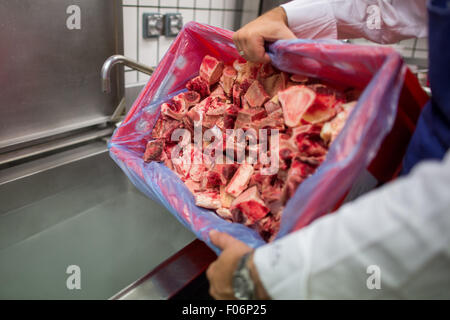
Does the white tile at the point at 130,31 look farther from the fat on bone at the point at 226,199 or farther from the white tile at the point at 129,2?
the fat on bone at the point at 226,199

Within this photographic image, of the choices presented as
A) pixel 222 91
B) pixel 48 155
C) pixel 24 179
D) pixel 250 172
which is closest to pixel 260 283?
pixel 250 172

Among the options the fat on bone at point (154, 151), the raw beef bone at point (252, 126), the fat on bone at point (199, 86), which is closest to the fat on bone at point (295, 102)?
the raw beef bone at point (252, 126)

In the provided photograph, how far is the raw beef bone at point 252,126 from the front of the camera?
0.79m

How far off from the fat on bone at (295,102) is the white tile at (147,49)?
4.87 ft

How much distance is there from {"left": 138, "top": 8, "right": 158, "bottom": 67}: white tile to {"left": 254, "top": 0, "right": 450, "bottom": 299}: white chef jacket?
5.94ft

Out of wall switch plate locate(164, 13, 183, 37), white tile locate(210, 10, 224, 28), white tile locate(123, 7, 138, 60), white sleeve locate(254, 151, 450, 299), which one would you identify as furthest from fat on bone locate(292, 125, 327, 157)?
white tile locate(210, 10, 224, 28)

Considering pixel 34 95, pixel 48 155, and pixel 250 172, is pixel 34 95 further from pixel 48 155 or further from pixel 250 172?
pixel 250 172

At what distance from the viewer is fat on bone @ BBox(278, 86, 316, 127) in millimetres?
822

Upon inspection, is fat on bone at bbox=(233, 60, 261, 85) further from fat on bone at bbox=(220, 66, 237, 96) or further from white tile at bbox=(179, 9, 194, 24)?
white tile at bbox=(179, 9, 194, 24)

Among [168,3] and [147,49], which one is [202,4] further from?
[147,49]

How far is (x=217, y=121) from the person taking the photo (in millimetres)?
1062

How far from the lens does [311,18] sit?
113cm

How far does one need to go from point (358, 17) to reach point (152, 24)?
1336 millimetres

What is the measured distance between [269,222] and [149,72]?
999mm
